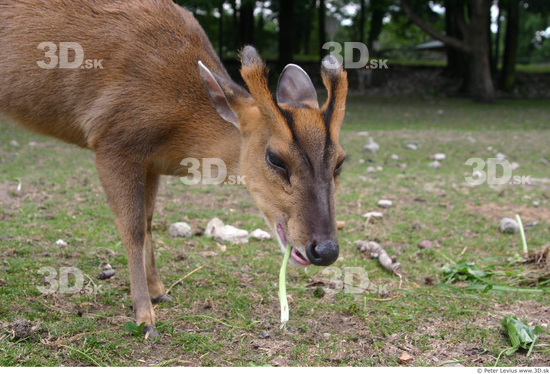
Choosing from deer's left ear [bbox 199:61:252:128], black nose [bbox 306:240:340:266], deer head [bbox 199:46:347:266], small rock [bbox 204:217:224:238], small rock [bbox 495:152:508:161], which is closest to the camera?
black nose [bbox 306:240:340:266]

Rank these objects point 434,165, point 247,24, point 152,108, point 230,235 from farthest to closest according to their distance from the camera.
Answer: point 247,24, point 434,165, point 230,235, point 152,108

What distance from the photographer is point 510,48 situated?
69.6ft

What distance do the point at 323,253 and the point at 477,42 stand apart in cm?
1710

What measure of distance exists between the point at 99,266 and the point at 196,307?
3.25 ft

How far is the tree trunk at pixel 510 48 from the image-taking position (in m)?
21.1

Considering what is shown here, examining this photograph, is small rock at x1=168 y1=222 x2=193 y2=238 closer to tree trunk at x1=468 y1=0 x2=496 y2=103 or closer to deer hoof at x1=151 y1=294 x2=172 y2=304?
deer hoof at x1=151 y1=294 x2=172 y2=304

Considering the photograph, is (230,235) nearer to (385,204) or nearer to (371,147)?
(385,204)

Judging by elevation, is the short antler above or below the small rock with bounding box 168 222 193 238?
above

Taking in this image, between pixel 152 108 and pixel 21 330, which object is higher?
pixel 152 108

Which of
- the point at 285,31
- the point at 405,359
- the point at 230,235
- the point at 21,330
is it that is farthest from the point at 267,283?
the point at 285,31

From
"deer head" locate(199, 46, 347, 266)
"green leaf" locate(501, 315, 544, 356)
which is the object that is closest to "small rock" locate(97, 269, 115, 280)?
"deer head" locate(199, 46, 347, 266)

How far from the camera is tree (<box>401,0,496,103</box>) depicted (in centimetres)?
1759

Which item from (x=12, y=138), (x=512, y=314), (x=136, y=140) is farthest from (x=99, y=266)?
(x=12, y=138)

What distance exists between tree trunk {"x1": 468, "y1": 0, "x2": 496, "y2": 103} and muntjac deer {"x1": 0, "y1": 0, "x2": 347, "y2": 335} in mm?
15779
